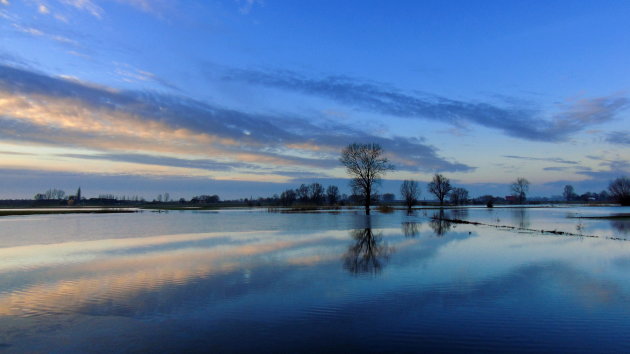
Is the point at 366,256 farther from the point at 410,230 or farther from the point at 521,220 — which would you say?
the point at 521,220

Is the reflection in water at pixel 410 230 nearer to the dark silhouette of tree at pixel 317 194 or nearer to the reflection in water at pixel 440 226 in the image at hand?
the reflection in water at pixel 440 226

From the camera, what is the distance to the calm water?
6914 mm

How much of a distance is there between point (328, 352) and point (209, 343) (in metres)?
2.11

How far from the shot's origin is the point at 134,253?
18.2 m

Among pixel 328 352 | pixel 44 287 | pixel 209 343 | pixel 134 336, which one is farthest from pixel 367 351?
pixel 44 287

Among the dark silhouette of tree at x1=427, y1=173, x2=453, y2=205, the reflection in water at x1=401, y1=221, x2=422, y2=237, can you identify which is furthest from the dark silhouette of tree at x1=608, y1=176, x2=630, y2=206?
the reflection in water at x1=401, y1=221, x2=422, y2=237

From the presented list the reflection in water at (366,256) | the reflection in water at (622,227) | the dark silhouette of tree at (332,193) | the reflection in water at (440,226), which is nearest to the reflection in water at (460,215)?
the reflection in water at (440,226)

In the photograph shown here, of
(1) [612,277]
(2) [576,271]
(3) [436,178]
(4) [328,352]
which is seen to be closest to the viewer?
(4) [328,352]

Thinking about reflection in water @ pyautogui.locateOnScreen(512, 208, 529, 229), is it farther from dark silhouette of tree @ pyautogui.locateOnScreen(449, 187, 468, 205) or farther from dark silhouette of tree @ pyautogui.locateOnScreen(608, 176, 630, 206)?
dark silhouette of tree @ pyautogui.locateOnScreen(449, 187, 468, 205)

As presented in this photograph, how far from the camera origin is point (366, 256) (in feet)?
55.2

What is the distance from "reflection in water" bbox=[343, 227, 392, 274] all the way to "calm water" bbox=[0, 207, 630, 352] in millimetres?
77

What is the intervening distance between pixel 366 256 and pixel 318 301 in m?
7.61

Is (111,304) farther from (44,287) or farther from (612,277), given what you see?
(612,277)

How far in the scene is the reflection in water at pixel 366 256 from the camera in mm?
13914
